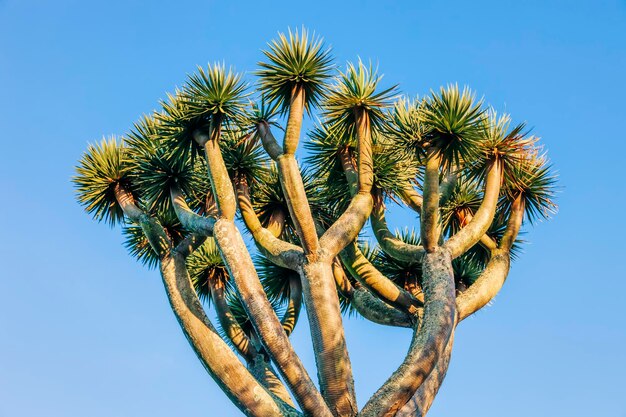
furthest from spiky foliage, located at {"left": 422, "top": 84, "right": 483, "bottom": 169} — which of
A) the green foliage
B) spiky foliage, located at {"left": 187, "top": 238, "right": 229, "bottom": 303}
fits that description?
spiky foliage, located at {"left": 187, "top": 238, "right": 229, "bottom": 303}

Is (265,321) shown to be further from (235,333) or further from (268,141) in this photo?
(268,141)

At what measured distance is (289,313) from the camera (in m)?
12.6

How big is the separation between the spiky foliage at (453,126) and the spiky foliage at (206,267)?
3721mm

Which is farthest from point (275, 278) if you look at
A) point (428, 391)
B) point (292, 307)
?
point (428, 391)

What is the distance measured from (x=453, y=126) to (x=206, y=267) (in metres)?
4.29

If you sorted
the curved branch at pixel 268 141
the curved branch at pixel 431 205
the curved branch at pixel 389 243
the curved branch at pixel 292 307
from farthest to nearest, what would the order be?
the curved branch at pixel 292 307 < the curved branch at pixel 389 243 < the curved branch at pixel 268 141 < the curved branch at pixel 431 205

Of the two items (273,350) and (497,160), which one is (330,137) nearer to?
(497,160)

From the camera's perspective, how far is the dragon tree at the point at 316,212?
1019cm

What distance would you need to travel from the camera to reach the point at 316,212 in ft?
43.6

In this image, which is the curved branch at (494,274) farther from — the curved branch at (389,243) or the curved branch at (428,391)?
the curved branch at (389,243)

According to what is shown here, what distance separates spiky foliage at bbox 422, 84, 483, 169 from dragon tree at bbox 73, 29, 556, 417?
0.02m

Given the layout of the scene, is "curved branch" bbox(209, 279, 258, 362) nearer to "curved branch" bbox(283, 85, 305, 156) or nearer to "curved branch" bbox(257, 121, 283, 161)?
"curved branch" bbox(257, 121, 283, 161)

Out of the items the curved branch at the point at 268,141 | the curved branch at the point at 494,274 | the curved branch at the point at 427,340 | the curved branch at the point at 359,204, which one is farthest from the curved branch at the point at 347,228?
the curved branch at the point at 494,274

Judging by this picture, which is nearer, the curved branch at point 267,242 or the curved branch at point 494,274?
the curved branch at point 267,242
